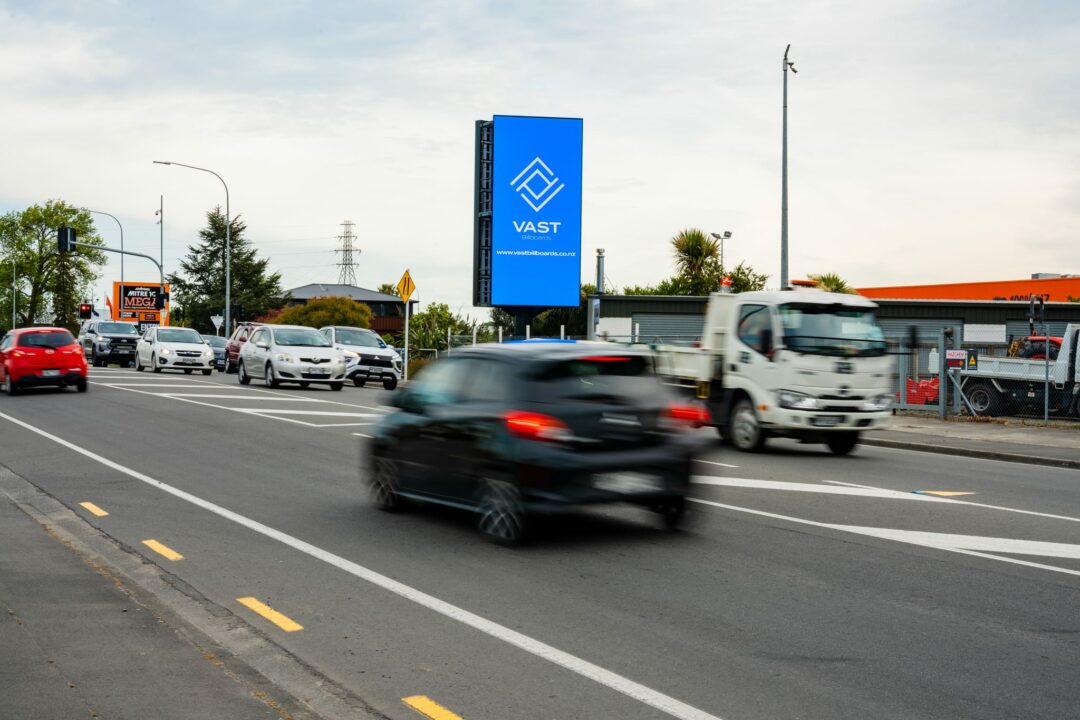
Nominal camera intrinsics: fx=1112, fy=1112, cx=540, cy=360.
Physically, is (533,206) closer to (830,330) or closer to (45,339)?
(45,339)

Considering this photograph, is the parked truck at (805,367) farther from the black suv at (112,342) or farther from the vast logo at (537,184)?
the black suv at (112,342)

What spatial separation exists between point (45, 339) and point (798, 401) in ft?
62.1

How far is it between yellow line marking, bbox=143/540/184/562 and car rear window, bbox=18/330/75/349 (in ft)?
63.8

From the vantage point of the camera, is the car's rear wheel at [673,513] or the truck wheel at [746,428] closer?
the car's rear wheel at [673,513]

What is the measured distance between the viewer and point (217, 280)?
102 m

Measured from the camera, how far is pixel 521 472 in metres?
8.08

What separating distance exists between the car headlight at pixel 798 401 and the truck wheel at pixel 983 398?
994cm

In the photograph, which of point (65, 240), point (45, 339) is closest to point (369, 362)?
point (45, 339)

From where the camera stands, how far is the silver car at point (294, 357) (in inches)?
1120

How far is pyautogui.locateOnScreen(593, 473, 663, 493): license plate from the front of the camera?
8.09 meters

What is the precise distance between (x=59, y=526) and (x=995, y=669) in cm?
741

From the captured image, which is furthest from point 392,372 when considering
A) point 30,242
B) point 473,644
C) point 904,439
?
point 30,242


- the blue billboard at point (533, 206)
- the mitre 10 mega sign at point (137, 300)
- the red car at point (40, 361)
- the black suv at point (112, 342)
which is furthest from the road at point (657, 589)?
the mitre 10 mega sign at point (137, 300)

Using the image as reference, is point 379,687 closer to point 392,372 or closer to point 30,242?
point 392,372
